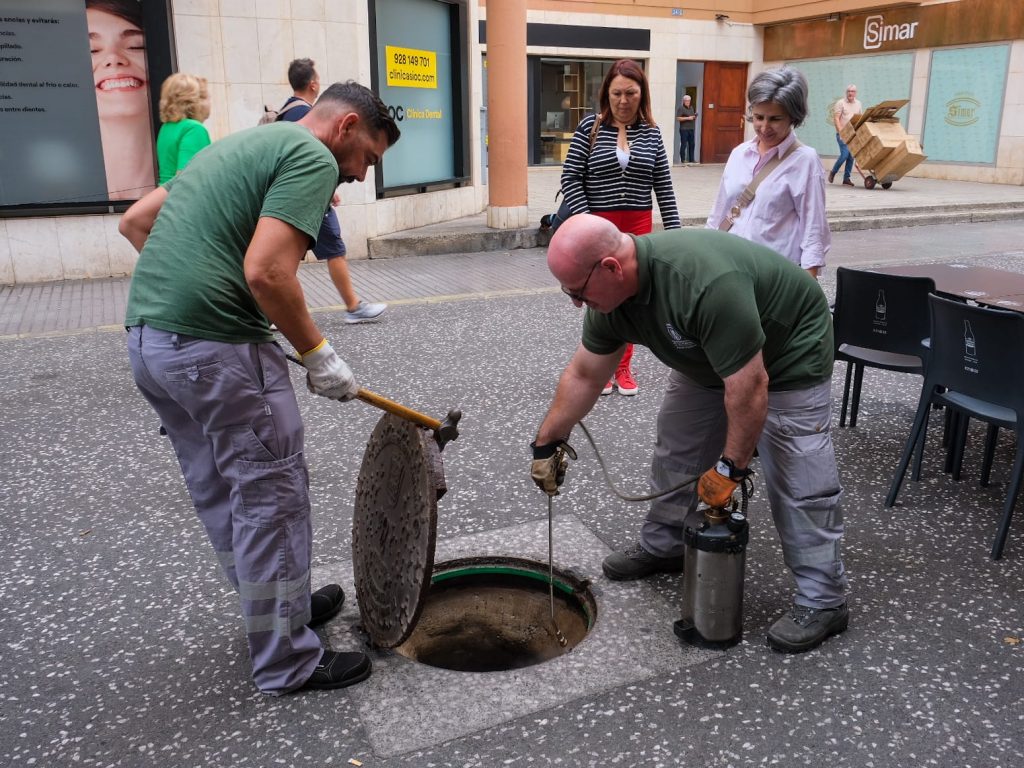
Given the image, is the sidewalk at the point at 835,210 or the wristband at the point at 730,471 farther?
the sidewalk at the point at 835,210

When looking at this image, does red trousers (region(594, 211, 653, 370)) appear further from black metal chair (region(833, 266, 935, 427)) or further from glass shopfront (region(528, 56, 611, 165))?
glass shopfront (region(528, 56, 611, 165))

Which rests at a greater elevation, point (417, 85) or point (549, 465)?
point (417, 85)

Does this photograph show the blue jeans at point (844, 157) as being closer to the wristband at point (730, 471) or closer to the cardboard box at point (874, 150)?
the cardboard box at point (874, 150)

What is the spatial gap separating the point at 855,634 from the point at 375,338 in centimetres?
449

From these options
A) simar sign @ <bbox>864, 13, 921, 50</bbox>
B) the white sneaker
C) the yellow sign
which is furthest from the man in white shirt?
the white sneaker

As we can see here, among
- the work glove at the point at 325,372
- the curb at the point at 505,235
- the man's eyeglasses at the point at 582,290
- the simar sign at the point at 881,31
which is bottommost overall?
the curb at the point at 505,235

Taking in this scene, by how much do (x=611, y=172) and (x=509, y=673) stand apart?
3.05 meters

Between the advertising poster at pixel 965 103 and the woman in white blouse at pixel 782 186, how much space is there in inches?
667

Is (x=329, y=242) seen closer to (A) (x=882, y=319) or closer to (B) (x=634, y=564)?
(A) (x=882, y=319)

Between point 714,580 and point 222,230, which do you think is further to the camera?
point 714,580

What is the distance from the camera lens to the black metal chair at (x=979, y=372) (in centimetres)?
335

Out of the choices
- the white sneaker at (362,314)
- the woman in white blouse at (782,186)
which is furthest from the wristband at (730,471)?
the white sneaker at (362,314)

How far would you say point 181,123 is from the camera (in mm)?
6266

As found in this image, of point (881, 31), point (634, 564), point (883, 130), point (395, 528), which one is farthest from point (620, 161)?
point (881, 31)
